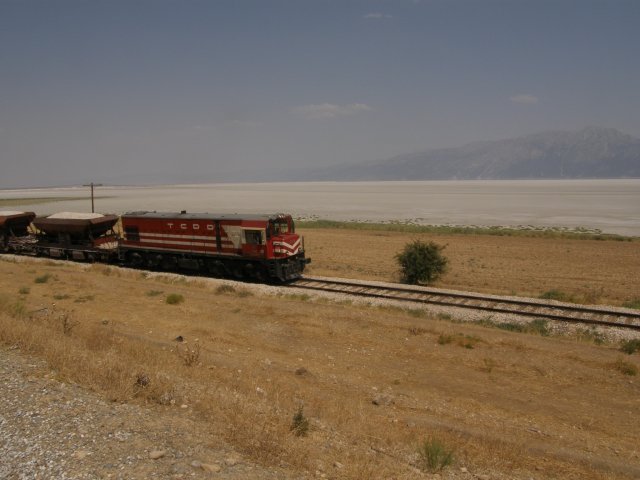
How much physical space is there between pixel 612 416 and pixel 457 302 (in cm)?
1050

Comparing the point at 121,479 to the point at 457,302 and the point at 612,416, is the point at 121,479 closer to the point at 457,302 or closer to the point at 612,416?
the point at 612,416

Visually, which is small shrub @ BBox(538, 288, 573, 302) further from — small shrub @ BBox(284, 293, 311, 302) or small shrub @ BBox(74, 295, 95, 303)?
small shrub @ BBox(74, 295, 95, 303)

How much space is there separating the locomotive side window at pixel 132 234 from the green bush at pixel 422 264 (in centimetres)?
1626

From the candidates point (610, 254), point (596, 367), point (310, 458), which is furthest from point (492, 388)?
point (610, 254)

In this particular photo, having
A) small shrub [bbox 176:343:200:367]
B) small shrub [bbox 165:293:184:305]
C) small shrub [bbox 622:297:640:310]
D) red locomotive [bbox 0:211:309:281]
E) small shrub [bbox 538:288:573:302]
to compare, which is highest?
red locomotive [bbox 0:211:309:281]

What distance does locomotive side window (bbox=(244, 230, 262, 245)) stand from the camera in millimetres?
24688

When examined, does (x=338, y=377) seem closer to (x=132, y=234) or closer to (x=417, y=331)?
(x=417, y=331)

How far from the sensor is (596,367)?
45.7ft

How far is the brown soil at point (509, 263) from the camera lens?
27.0 meters

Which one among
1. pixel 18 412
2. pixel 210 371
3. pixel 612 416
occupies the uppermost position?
pixel 18 412

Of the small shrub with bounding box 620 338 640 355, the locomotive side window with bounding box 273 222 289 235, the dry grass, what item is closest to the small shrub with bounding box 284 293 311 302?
the dry grass

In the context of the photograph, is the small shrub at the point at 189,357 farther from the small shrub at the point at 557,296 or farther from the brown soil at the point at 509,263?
the small shrub at the point at 557,296

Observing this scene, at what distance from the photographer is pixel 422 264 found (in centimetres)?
2716

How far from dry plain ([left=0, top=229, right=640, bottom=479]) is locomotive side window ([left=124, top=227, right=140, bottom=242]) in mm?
5868
